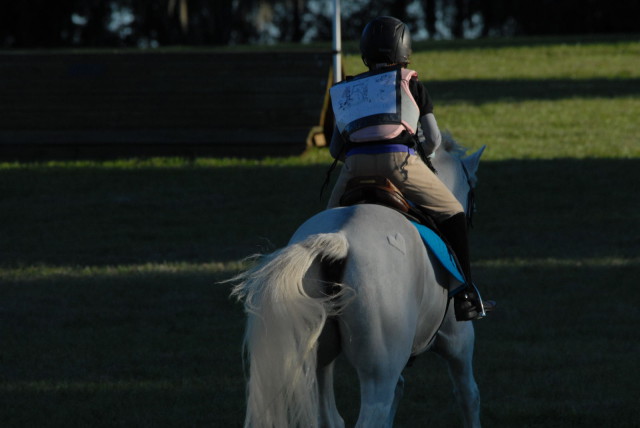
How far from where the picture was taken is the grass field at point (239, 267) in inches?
313

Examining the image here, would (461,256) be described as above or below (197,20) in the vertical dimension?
above

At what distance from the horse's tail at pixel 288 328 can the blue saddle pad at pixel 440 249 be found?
2.15 feet

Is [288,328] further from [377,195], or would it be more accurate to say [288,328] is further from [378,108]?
[378,108]

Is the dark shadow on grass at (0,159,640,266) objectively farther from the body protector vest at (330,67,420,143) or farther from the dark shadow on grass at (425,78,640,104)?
the body protector vest at (330,67,420,143)

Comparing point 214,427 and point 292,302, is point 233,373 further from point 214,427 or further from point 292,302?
point 292,302

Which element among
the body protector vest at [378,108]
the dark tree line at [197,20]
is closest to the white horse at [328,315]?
the body protector vest at [378,108]

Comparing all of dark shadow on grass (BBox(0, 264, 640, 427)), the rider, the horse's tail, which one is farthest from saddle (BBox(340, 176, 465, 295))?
dark shadow on grass (BBox(0, 264, 640, 427))

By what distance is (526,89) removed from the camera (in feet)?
86.7

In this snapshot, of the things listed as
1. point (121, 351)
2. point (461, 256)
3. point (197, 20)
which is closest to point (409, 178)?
point (461, 256)

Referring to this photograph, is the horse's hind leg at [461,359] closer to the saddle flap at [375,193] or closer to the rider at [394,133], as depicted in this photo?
the rider at [394,133]

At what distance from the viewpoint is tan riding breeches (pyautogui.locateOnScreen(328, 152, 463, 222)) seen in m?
5.89

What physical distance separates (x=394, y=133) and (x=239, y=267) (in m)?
6.76

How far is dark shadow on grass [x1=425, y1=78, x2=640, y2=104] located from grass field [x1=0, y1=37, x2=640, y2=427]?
0.42 meters

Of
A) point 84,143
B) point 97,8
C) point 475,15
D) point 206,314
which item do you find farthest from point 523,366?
point 475,15
